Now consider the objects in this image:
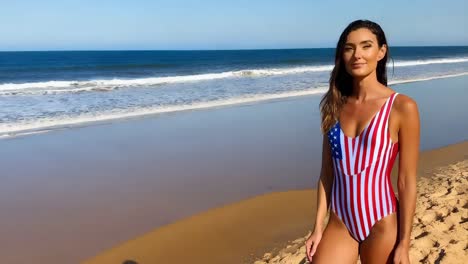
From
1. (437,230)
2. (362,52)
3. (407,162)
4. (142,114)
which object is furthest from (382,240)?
(142,114)

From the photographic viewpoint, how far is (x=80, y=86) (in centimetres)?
2266

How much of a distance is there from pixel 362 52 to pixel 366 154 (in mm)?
494

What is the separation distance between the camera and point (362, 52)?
86.7 inches

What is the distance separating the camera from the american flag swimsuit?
2.11 meters

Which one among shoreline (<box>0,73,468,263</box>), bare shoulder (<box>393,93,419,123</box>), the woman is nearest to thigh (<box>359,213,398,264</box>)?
the woman

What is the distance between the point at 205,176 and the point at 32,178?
8.50 ft

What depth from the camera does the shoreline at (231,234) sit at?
431 cm

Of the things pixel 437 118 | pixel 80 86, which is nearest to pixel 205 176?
pixel 437 118

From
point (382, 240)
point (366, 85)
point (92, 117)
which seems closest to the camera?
point (382, 240)

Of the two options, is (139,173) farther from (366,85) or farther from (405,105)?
(405,105)

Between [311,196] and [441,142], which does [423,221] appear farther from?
[441,142]

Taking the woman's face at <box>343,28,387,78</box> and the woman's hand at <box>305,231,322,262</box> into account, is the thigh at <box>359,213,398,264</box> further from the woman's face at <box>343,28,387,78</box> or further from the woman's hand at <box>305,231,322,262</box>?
the woman's face at <box>343,28,387,78</box>

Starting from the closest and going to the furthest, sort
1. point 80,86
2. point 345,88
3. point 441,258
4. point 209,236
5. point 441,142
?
point 345,88 < point 441,258 < point 209,236 < point 441,142 < point 80,86

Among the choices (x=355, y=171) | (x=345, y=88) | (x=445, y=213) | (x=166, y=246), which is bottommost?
(x=166, y=246)
